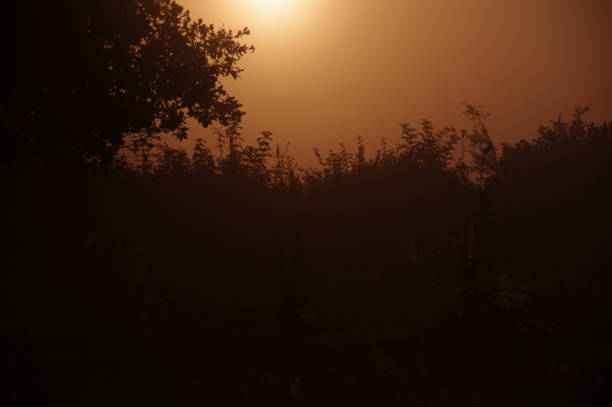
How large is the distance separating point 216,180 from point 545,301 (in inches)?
613

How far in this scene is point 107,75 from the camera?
10406 millimetres

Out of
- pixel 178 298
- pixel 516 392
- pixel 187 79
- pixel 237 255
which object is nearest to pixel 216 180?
pixel 237 255

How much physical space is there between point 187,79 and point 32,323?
473 inches

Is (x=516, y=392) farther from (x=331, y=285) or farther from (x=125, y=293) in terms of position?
(x=125, y=293)

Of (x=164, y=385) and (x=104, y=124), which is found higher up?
(x=104, y=124)

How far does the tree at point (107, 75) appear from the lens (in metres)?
9.66

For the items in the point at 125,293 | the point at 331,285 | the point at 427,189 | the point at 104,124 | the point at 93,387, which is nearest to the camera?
the point at 104,124

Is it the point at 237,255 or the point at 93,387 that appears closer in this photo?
the point at 93,387

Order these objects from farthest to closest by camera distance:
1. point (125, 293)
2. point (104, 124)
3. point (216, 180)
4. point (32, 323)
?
point (216, 180), point (125, 293), point (32, 323), point (104, 124)

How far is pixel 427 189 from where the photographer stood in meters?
27.4

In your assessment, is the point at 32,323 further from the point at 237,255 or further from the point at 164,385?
the point at 237,255

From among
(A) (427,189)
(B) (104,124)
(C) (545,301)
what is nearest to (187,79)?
(B) (104,124)

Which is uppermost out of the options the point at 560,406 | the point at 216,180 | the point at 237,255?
the point at 216,180

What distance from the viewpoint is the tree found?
31.7ft
